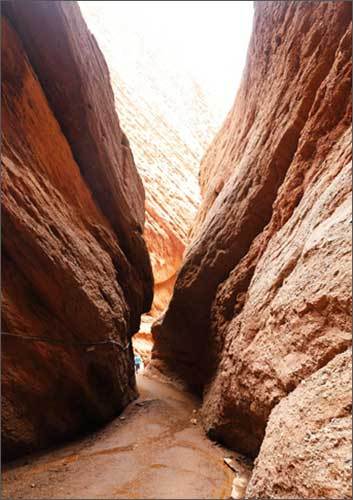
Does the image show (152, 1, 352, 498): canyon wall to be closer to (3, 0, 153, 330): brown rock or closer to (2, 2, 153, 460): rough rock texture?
(3, 0, 153, 330): brown rock

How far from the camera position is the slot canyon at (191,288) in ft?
8.14

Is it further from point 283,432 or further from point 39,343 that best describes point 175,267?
point 283,432

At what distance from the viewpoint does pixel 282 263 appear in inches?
143

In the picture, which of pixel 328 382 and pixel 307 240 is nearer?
pixel 328 382

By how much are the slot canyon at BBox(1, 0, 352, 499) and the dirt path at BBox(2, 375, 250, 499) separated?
0.03 metres

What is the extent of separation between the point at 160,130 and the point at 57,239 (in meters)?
28.2

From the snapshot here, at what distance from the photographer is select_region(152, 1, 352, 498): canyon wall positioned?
8.05 ft

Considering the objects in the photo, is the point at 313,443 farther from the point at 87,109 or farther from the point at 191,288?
the point at 87,109

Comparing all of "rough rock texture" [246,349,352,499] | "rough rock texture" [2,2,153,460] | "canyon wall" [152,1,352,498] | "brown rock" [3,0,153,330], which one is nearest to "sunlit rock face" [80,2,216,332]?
"brown rock" [3,0,153,330]

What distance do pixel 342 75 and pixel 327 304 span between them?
266 centimetres

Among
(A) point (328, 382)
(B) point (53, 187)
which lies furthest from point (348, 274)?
(B) point (53, 187)

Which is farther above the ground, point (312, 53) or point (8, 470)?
point (312, 53)

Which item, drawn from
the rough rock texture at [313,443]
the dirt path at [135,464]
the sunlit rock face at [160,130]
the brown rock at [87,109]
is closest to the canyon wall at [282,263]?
the rough rock texture at [313,443]

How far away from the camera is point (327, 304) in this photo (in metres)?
2.59
